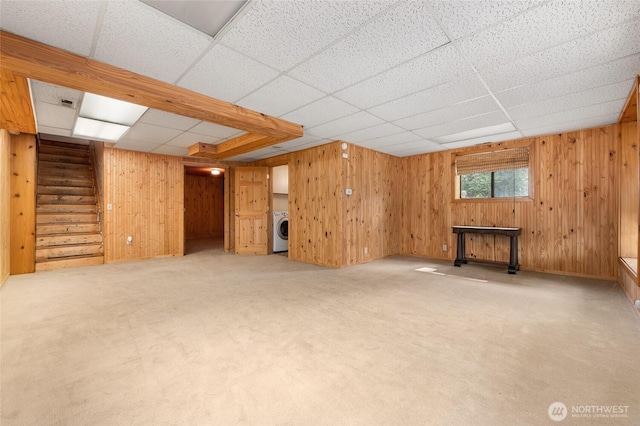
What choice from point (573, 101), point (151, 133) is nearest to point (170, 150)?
point (151, 133)

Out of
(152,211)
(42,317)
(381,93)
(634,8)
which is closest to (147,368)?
(42,317)

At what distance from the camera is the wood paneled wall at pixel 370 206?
5.10 m

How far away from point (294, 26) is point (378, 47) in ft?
2.17

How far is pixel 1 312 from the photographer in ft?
9.04

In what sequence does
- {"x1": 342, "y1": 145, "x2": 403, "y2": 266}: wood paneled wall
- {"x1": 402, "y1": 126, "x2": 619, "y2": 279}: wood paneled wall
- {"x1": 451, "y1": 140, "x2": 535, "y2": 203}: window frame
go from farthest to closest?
1. {"x1": 342, "y1": 145, "x2": 403, "y2": 266}: wood paneled wall
2. {"x1": 451, "y1": 140, "x2": 535, "y2": 203}: window frame
3. {"x1": 402, "y1": 126, "x2": 619, "y2": 279}: wood paneled wall

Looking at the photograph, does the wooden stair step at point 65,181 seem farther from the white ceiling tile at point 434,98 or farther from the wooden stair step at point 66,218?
the white ceiling tile at point 434,98

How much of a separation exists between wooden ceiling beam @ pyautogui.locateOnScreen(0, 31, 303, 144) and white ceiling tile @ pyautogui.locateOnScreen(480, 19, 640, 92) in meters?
2.73

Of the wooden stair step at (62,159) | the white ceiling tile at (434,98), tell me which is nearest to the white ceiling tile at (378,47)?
the white ceiling tile at (434,98)

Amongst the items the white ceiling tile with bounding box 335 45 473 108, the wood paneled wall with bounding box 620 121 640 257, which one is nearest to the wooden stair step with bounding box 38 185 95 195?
the white ceiling tile with bounding box 335 45 473 108

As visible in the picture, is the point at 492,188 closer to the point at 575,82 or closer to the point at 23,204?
the point at 575,82

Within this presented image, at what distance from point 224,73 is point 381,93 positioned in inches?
62.7

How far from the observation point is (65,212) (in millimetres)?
5633

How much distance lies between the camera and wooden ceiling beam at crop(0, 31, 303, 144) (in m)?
1.97

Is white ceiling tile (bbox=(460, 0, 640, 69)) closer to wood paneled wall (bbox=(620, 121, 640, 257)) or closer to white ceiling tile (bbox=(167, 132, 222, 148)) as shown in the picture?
wood paneled wall (bbox=(620, 121, 640, 257))
